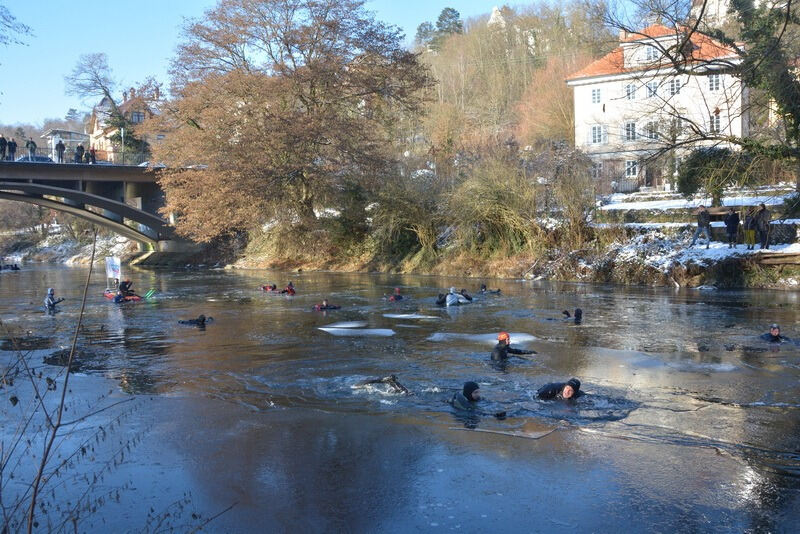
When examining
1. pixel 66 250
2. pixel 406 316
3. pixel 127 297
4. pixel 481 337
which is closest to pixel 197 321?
pixel 406 316

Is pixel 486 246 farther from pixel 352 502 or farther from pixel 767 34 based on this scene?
pixel 352 502

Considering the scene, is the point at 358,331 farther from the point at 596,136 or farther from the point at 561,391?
the point at 596,136

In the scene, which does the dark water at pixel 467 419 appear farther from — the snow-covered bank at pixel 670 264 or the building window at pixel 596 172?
the building window at pixel 596 172

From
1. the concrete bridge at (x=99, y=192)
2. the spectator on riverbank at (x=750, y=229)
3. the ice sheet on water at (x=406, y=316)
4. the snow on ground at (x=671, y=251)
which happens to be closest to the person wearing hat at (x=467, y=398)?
the ice sheet on water at (x=406, y=316)

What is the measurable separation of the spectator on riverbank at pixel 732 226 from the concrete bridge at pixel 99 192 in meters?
38.9

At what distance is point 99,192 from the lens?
54.0 meters

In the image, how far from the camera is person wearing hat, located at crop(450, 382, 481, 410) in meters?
11.7

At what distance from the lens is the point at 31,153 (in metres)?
46.9

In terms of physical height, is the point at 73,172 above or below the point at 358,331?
above

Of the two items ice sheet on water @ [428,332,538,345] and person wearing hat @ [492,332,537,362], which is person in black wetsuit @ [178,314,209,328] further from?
person wearing hat @ [492,332,537,362]

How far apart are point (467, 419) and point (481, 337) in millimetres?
7591

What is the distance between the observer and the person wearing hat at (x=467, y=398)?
1170 centimetres

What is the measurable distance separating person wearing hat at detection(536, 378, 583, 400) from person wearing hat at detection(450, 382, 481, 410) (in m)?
1.16

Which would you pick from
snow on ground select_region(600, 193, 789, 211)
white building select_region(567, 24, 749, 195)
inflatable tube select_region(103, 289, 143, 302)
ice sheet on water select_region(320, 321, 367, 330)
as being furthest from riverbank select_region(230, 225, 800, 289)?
inflatable tube select_region(103, 289, 143, 302)
